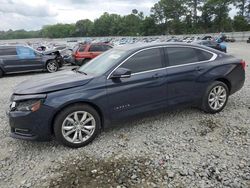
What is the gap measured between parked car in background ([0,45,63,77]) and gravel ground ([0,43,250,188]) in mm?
8479

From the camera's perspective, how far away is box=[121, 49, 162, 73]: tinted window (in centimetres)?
465

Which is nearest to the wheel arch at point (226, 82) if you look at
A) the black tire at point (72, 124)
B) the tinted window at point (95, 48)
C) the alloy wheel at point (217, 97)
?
the alloy wheel at point (217, 97)

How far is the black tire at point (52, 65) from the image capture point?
1402 cm

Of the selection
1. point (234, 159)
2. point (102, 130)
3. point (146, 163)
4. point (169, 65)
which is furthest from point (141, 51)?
point (234, 159)

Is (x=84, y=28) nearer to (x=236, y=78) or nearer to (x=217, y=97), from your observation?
(x=236, y=78)

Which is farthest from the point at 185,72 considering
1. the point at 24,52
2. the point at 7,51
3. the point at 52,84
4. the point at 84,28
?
the point at 84,28

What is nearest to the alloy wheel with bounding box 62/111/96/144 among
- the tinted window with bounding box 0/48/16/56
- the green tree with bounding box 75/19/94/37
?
the tinted window with bounding box 0/48/16/56

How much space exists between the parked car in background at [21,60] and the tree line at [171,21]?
7160 cm

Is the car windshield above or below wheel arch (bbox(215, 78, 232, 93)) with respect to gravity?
above

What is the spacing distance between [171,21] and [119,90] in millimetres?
99461

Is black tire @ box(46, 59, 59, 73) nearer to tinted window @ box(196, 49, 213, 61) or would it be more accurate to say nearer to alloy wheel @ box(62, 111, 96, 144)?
tinted window @ box(196, 49, 213, 61)

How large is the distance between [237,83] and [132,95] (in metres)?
2.63

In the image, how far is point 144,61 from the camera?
4.79 m

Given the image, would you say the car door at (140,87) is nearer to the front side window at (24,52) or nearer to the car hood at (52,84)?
the car hood at (52,84)
